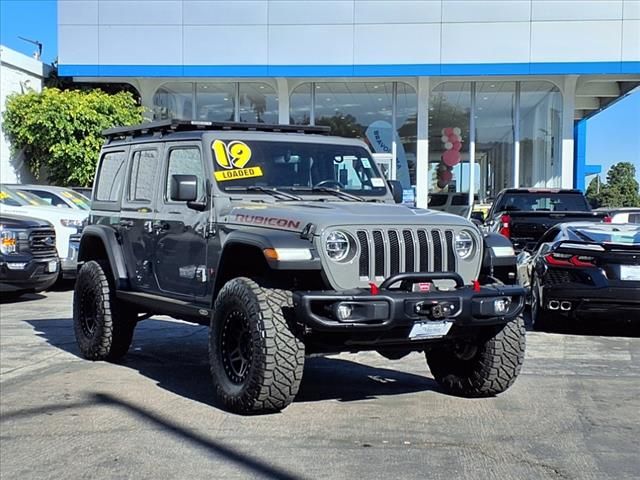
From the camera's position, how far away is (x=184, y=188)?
20.9ft

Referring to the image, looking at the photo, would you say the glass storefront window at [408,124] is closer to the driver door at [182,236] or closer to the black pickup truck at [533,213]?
the black pickup truck at [533,213]

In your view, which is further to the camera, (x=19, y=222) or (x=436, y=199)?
(x=436, y=199)

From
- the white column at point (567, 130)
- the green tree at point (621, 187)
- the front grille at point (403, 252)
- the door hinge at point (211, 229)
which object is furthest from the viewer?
the green tree at point (621, 187)

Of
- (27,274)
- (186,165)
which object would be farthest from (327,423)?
(27,274)

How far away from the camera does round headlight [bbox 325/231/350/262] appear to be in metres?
5.46

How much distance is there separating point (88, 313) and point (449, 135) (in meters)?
16.4

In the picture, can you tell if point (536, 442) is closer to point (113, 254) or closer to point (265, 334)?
point (265, 334)

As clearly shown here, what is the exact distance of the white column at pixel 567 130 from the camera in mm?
22266

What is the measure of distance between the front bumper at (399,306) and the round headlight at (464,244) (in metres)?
0.34

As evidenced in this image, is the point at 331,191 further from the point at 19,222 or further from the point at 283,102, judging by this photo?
the point at 283,102

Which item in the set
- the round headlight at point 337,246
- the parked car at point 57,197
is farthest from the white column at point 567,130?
the round headlight at point 337,246

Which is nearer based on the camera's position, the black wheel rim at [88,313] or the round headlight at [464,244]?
the round headlight at [464,244]

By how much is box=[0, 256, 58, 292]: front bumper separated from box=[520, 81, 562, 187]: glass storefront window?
14.9 meters

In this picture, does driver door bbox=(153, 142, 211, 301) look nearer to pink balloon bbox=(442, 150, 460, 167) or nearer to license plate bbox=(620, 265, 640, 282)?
license plate bbox=(620, 265, 640, 282)
